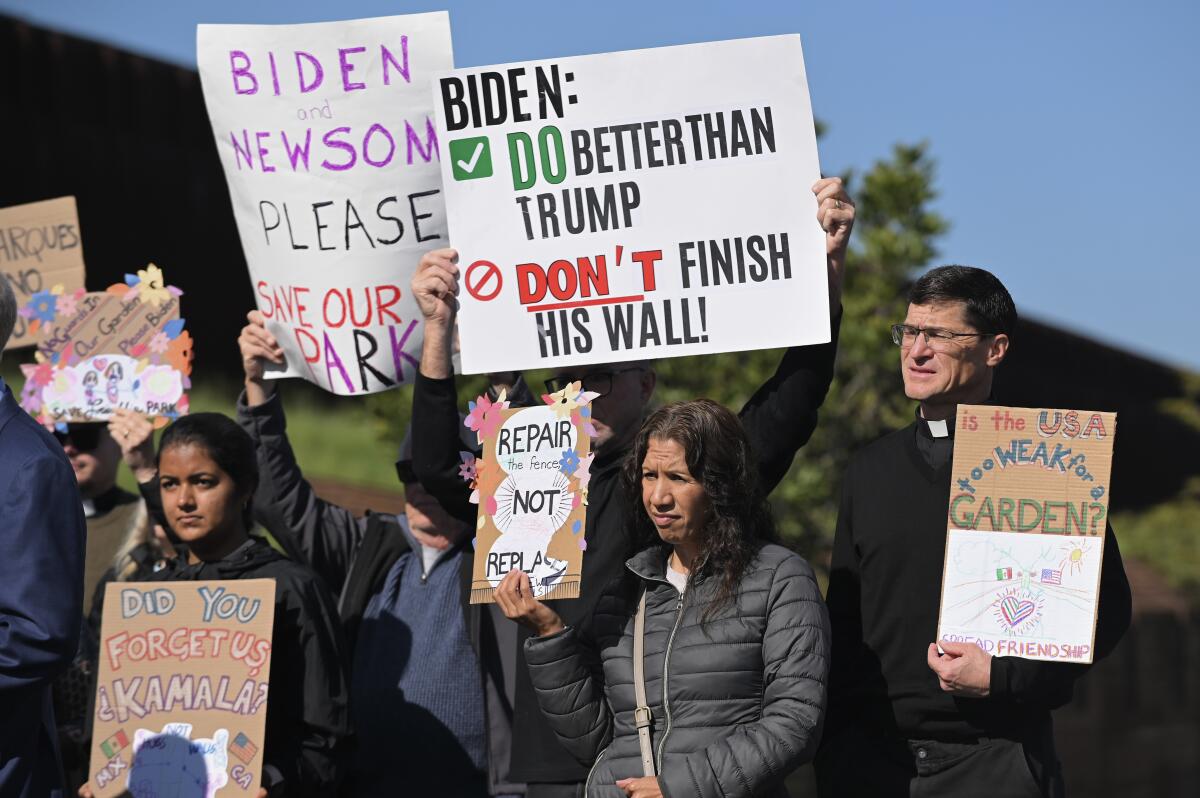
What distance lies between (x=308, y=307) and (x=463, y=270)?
0.77m

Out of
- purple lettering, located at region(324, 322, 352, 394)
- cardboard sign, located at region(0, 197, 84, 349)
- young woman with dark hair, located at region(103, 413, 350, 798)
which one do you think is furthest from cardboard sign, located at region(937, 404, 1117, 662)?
cardboard sign, located at region(0, 197, 84, 349)

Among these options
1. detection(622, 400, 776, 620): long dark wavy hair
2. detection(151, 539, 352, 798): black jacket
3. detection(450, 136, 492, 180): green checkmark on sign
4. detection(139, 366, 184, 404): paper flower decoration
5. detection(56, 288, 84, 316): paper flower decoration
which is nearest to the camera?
detection(622, 400, 776, 620): long dark wavy hair

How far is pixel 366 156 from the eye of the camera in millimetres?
5074

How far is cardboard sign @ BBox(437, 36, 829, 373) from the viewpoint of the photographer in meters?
4.41

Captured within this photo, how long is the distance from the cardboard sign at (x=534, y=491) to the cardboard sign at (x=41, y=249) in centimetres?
232

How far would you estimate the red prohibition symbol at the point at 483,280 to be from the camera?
455 cm

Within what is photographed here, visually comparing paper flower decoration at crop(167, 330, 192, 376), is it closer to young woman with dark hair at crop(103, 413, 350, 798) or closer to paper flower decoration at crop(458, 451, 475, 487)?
young woman with dark hair at crop(103, 413, 350, 798)

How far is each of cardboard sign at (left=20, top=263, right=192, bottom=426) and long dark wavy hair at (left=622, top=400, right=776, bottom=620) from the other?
2027 mm

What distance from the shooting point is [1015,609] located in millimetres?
3740

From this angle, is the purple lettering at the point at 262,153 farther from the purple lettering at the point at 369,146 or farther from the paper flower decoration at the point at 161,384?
the paper flower decoration at the point at 161,384

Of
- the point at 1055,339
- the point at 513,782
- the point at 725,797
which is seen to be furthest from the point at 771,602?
the point at 1055,339

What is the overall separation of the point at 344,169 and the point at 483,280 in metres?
0.82

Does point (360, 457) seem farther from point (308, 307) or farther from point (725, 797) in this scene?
point (725, 797)

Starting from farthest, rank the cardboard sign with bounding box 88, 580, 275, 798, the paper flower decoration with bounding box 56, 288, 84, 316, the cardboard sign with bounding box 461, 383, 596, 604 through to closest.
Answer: the paper flower decoration with bounding box 56, 288, 84, 316 → the cardboard sign with bounding box 88, 580, 275, 798 → the cardboard sign with bounding box 461, 383, 596, 604
